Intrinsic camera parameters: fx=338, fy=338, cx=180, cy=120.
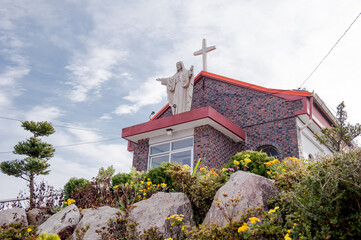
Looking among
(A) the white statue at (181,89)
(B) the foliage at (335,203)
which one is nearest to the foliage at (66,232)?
(B) the foliage at (335,203)

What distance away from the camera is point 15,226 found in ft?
26.7

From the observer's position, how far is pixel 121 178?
30.5 feet

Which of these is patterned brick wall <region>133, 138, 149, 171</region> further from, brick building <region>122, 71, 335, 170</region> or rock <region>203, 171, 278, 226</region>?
rock <region>203, 171, 278, 226</region>

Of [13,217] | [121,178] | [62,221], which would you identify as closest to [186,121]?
[121,178]

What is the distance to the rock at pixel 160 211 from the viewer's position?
6.36 meters

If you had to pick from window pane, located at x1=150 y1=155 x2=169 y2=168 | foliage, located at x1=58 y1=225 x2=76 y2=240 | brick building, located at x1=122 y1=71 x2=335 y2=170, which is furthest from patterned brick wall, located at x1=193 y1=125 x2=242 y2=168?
foliage, located at x1=58 y1=225 x2=76 y2=240

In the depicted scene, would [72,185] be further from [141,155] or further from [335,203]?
[335,203]

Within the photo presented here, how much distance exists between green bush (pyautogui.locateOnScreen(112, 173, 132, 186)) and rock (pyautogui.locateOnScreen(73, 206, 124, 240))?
1.63 m

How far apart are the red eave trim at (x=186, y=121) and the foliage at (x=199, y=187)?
4777 millimetres

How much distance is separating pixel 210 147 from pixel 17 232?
690 cm

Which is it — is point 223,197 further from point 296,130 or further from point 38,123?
point 38,123

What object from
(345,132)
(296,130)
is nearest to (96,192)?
(296,130)

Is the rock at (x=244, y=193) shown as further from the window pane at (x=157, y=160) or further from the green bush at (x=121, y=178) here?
the window pane at (x=157, y=160)

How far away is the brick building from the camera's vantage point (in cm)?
1265
